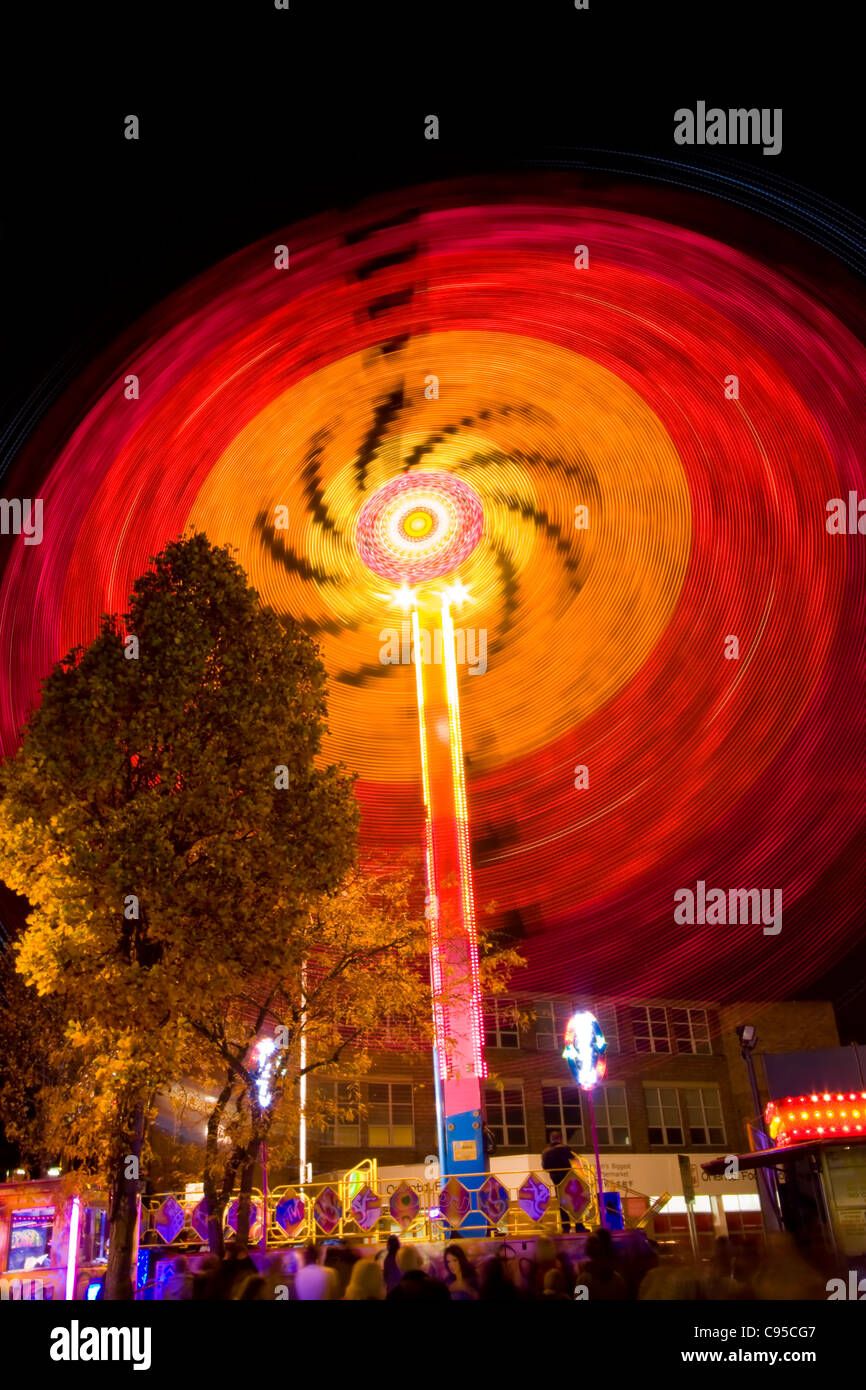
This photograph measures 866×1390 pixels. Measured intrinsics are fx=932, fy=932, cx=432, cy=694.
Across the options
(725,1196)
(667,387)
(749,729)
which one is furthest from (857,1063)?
(667,387)

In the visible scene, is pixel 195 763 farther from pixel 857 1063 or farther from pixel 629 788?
pixel 857 1063

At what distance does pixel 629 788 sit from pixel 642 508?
1092cm

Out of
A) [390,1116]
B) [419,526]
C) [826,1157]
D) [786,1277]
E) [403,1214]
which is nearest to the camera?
[786,1277]

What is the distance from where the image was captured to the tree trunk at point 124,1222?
46.2 ft

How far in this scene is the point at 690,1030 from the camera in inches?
2088

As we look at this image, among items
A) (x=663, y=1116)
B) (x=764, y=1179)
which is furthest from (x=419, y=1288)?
(x=663, y=1116)

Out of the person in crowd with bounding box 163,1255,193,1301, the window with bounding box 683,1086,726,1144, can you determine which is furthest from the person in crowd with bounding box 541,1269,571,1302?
the window with bounding box 683,1086,726,1144

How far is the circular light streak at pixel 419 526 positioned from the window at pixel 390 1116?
84.1 feet

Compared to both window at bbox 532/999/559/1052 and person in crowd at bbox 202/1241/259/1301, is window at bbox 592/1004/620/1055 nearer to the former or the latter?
window at bbox 532/999/559/1052

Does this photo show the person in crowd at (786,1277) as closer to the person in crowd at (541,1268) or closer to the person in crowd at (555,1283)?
the person in crowd at (555,1283)

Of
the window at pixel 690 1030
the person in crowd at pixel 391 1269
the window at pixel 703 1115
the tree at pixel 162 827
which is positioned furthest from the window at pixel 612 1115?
the person in crowd at pixel 391 1269

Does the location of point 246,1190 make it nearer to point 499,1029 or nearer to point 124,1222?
point 124,1222

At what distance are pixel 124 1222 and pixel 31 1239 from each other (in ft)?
18.3

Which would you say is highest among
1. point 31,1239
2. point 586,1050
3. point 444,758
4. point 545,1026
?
point 444,758
